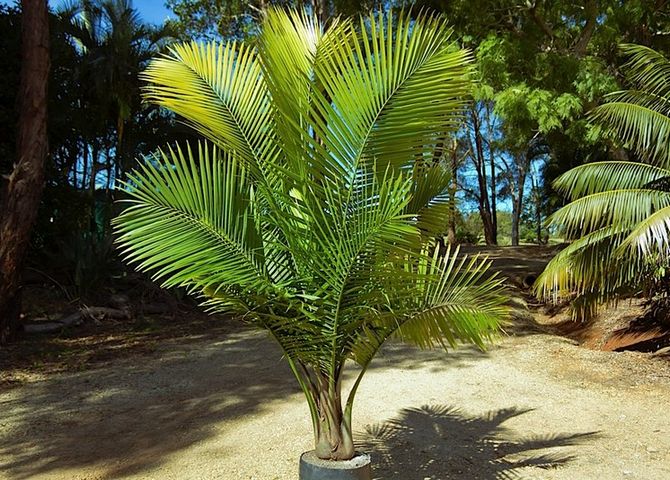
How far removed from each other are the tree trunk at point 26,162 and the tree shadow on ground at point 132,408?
2.32 meters

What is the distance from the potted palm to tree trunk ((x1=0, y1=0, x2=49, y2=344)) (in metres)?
6.38

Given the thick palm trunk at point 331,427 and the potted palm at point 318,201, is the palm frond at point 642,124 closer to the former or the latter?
the potted palm at point 318,201

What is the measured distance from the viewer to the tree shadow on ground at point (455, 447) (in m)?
4.45

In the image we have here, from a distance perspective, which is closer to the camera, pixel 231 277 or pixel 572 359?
pixel 231 277

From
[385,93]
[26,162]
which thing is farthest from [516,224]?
[385,93]

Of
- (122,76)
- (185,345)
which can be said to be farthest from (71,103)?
(185,345)

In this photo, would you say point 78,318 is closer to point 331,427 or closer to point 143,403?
point 143,403

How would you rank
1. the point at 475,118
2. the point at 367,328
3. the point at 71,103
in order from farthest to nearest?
1. the point at 475,118
2. the point at 71,103
3. the point at 367,328

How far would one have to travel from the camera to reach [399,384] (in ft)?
22.2

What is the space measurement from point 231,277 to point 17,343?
771 centimetres

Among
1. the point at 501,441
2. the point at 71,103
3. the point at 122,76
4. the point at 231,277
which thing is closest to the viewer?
the point at 231,277

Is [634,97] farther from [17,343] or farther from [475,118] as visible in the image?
[475,118]

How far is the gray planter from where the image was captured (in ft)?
10.6

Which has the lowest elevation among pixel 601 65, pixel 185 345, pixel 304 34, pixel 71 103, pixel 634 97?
pixel 185 345
